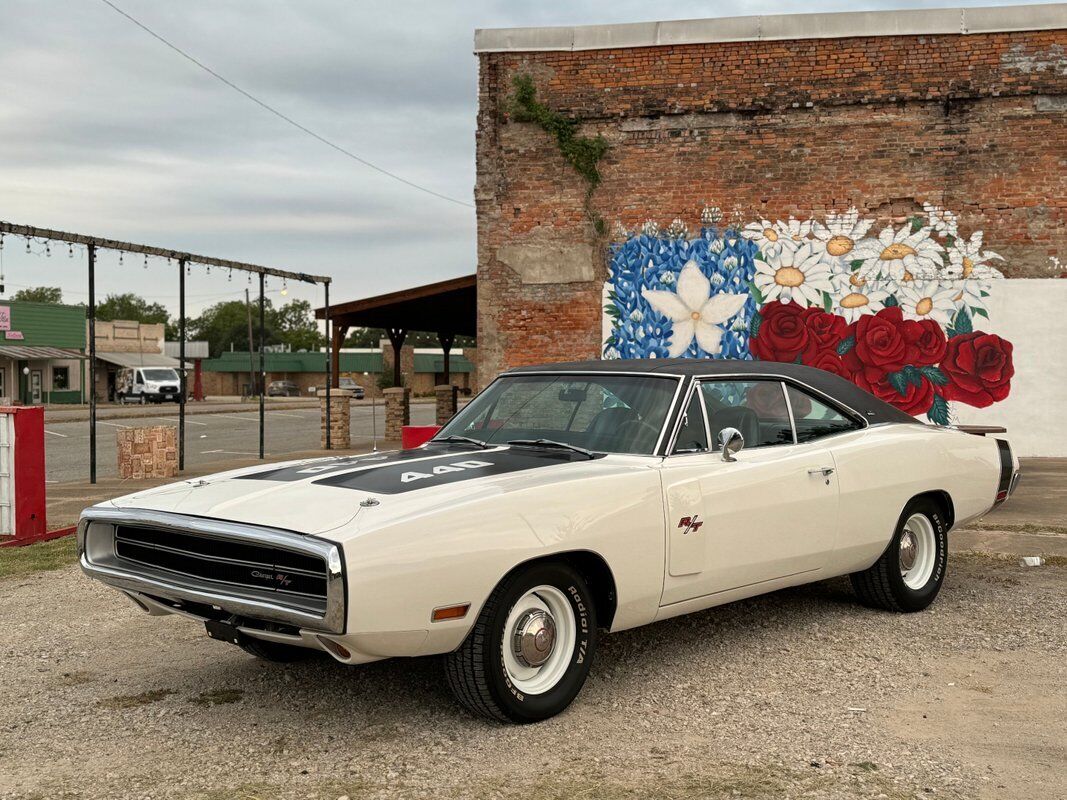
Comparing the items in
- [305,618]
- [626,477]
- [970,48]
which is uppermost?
[970,48]

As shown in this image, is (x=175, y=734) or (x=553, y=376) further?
(x=553, y=376)

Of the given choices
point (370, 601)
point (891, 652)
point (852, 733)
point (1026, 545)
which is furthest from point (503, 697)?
point (1026, 545)

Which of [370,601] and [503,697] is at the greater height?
[370,601]

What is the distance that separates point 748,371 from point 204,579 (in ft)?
9.58

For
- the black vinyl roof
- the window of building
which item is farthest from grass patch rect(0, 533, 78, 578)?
the window of building

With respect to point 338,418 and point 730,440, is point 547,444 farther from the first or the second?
point 338,418

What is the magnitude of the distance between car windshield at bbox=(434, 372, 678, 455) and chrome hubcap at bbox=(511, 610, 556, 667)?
101 centimetres

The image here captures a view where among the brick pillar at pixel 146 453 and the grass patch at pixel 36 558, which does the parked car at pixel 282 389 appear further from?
the grass patch at pixel 36 558

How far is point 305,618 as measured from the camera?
3742mm

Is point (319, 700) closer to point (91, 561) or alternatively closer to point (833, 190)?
point (91, 561)

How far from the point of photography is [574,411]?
5.32 m

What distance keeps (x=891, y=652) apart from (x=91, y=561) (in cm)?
376

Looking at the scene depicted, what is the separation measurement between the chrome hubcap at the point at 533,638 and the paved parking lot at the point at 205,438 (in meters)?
7.69

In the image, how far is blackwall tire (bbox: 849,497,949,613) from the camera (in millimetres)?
5980
